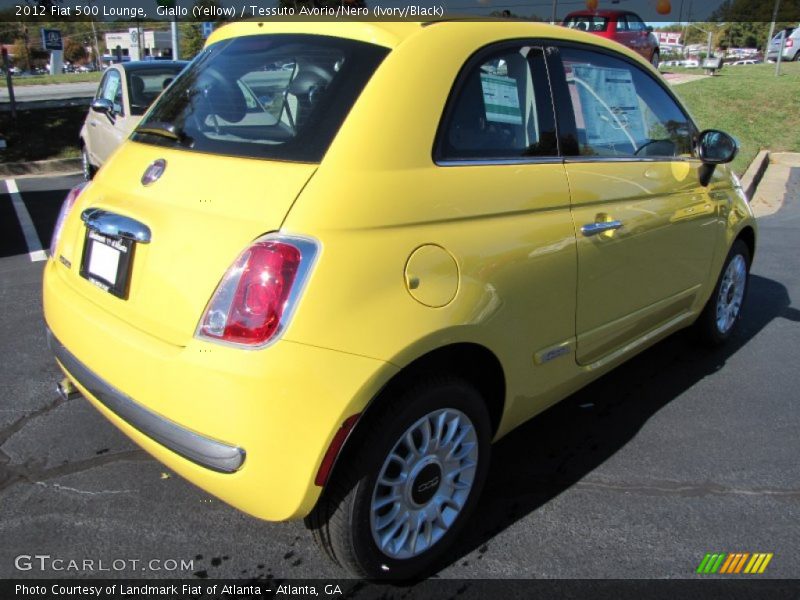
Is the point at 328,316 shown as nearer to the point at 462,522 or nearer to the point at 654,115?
the point at 462,522

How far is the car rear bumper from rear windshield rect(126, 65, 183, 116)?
6235mm

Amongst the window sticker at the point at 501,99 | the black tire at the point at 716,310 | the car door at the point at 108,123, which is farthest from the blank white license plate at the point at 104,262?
the car door at the point at 108,123

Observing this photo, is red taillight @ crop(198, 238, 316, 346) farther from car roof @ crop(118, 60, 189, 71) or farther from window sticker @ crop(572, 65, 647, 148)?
car roof @ crop(118, 60, 189, 71)

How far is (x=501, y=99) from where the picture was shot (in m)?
2.57

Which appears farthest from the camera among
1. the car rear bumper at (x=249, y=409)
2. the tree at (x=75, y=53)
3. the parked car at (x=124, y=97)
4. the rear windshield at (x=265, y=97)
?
the tree at (x=75, y=53)

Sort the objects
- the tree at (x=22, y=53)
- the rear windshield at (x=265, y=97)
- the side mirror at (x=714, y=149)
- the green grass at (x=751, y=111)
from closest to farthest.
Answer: the rear windshield at (x=265, y=97), the side mirror at (x=714, y=149), the green grass at (x=751, y=111), the tree at (x=22, y=53)

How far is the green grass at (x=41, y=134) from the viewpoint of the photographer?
37.3ft

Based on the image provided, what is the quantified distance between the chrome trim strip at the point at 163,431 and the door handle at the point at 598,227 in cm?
156

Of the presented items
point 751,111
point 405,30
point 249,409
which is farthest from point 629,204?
point 751,111

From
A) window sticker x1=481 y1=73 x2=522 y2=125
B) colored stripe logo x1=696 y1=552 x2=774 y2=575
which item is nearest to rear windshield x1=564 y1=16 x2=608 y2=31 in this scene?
window sticker x1=481 y1=73 x2=522 y2=125

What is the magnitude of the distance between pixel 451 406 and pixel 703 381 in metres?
2.32

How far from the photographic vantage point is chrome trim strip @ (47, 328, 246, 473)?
192cm

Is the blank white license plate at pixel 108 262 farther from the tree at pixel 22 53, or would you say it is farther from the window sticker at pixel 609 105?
the tree at pixel 22 53

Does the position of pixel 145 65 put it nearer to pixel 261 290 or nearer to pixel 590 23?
pixel 261 290
